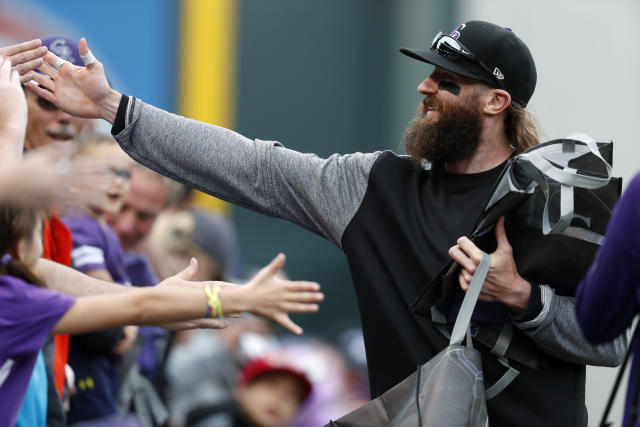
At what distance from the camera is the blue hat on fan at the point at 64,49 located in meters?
3.71

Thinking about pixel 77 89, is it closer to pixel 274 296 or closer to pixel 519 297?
pixel 274 296

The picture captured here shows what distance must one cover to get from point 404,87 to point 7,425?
7.21 metres

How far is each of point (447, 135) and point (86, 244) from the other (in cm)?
163

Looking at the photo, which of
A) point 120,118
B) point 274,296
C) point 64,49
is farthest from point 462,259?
point 64,49

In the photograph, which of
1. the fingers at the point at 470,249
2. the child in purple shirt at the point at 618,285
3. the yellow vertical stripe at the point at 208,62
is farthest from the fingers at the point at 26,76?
the yellow vertical stripe at the point at 208,62

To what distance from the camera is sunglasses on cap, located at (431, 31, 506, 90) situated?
343 cm

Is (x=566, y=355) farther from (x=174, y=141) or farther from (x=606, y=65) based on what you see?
(x=606, y=65)

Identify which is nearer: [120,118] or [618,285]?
[618,285]

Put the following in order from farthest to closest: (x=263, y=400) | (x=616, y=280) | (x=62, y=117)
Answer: (x=263, y=400)
(x=62, y=117)
(x=616, y=280)

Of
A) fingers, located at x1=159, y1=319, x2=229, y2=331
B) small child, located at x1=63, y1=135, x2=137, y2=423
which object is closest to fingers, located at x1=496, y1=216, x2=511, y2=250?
fingers, located at x1=159, y1=319, x2=229, y2=331

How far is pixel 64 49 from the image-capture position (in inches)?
147

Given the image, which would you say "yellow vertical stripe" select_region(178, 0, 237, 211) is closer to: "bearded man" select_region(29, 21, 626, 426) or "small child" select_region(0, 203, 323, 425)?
"bearded man" select_region(29, 21, 626, 426)

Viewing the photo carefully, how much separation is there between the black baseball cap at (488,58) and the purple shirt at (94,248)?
60.9 inches

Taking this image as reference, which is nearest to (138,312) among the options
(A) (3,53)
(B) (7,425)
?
(B) (7,425)
